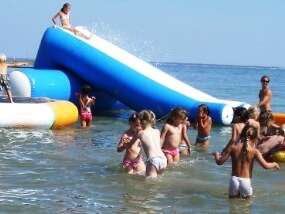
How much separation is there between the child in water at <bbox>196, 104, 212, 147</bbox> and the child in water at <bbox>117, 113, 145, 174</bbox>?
229cm

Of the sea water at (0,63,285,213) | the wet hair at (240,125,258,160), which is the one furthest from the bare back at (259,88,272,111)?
the wet hair at (240,125,258,160)

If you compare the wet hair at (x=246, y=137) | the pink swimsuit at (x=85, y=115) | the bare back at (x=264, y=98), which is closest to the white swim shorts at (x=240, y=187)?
the wet hair at (x=246, y=137)

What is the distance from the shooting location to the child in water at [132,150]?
21.6 feet

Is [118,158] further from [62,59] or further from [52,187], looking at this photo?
[62,59]

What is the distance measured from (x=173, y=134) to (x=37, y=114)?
11.9ft

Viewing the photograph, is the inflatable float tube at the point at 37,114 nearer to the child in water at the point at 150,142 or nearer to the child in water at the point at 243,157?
the child in water at the point at 150,142

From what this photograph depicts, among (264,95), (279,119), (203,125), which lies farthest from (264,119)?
(279,119)

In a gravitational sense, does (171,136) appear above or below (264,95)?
below

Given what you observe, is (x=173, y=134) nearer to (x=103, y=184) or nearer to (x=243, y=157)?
(x=103, y=184)

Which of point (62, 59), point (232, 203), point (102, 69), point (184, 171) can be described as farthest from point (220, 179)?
point (62, 59)

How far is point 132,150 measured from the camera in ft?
21.9

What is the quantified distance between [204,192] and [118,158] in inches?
84.5

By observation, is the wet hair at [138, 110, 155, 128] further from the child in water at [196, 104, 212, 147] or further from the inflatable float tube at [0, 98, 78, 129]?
the inflatable float tube at [0, 98, 78, 129]

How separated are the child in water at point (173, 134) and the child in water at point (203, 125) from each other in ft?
4.98
